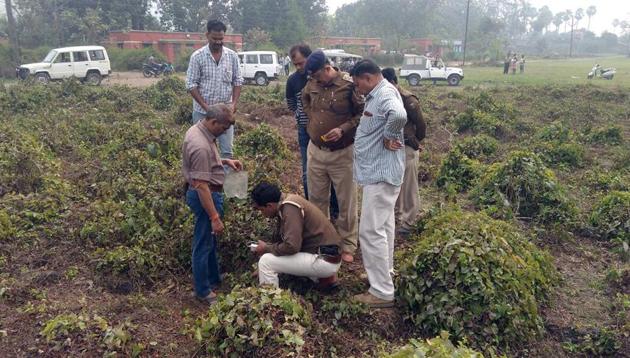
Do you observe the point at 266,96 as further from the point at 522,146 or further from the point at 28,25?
the point at 28,25

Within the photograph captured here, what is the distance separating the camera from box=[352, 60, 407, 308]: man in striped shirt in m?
3.85

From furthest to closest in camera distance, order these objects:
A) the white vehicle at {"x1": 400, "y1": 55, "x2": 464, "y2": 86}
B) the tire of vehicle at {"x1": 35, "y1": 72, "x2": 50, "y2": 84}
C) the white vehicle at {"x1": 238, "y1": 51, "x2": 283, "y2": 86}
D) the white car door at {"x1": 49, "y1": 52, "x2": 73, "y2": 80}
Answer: the white vehicle at {"x1": 400, "y1": 55, "x2": 464, "y2": 86} < the white vehicle at {"x1": 238, "y1": 51, "x2": 283, "y2": 86} < the white car door at {"x1": 49, "y1": 52, "x2": 73, "y2": 80} < the tire of vehicle at {"x1": 35, "y1": 72, "x2": 50, "y2": 84}

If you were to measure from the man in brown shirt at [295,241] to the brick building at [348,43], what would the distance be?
4554 cm

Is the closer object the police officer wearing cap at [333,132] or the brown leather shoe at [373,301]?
the brown leather shoe at [373,301]

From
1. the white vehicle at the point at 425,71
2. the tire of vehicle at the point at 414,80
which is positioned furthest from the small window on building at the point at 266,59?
the tire of vehicle at the point at 414,80

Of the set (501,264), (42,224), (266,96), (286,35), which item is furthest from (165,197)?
(286,35)

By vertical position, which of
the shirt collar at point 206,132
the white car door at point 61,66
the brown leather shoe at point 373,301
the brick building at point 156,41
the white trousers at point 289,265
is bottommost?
the brown leather shoe at point 373,301

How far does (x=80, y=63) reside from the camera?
2255cm

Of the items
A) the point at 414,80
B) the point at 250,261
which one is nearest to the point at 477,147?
the point at 250,261

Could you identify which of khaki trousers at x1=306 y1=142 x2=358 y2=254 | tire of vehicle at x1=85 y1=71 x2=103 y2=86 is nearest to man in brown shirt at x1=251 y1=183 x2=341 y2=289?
khaki trousers at x1=306 y1=142 x2=358 y2=254

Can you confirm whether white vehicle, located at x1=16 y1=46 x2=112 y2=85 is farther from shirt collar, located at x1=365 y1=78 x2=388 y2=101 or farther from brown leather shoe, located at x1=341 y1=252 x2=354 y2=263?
shirt collar, located at x1=365 y1=78 x2=388 y2=101

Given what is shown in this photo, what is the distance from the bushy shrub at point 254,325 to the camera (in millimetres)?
3213

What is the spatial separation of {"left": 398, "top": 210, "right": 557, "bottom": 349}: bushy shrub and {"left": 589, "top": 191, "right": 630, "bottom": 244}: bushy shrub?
1976mm

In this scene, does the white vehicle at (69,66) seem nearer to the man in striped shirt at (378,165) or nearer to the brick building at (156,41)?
the brick building at (156,41)
